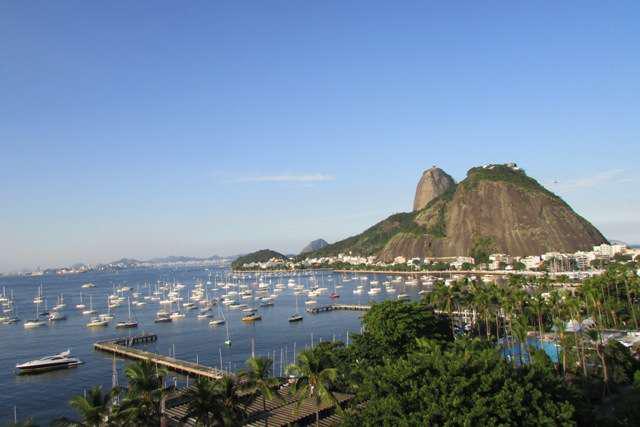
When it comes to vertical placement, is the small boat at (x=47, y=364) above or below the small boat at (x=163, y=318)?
below

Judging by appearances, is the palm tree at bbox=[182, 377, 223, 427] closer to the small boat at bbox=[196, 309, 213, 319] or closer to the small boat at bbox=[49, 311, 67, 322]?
the small boat at bbox=[196, 309, 213, 319]

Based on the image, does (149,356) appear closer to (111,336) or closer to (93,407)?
(111,336)

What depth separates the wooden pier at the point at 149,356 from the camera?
197ft

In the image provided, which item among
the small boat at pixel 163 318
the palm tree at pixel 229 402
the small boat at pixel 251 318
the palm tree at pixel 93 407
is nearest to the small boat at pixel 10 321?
the small boat at pixel 163 318

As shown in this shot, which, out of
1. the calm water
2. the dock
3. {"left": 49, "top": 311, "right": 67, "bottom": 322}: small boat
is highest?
{"left": 49, "top": 311, "right": 67, "bottom": 322}: small boat

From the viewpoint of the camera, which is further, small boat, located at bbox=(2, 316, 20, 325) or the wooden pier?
small boat, located at bbox=(2, 316, 20, 325)

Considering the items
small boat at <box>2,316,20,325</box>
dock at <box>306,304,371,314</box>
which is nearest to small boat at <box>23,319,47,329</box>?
small boat at <box>2,316,20,325</box>

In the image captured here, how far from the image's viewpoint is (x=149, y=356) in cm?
7075

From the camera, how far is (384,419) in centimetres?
2006

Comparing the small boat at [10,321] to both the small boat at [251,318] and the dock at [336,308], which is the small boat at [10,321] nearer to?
the small boat at [251,318]

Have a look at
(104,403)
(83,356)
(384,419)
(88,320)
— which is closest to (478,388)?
(384,419)

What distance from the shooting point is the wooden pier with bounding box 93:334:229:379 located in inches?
2359

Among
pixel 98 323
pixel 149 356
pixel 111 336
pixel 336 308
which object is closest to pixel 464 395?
pixel 149 356

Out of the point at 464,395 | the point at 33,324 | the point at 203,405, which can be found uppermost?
the point at 464,395
